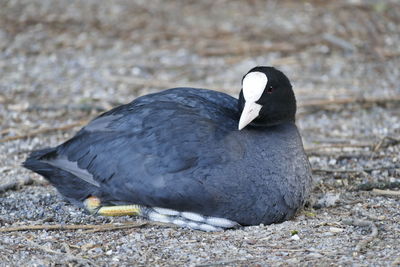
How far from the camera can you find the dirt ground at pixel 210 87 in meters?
3.79

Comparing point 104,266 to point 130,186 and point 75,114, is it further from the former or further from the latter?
point 75,114

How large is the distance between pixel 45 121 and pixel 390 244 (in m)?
3.85

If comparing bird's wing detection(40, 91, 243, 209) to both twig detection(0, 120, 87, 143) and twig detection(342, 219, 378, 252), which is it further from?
twig detection(0, 120, 87, 143)

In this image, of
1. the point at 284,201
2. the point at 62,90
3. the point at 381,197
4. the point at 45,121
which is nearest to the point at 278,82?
the point at 284,201

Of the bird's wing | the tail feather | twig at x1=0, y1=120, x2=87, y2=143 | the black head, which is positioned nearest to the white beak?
the black head

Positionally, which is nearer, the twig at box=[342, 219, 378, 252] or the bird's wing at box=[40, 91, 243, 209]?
the twig at box=[342, 219, 378, 252]

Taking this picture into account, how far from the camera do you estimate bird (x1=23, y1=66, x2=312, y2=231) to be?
13.3 feet

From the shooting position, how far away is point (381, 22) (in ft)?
30.8

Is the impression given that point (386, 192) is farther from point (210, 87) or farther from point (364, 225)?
point (210, 87)

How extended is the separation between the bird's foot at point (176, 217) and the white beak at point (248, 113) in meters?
0.60

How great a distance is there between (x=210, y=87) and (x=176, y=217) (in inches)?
133

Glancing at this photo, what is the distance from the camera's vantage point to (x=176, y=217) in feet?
13.7

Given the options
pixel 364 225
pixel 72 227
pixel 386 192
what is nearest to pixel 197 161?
pixel 72 227

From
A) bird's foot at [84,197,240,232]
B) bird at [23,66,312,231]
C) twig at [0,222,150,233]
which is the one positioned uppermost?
bird at [23,66,312,231]
